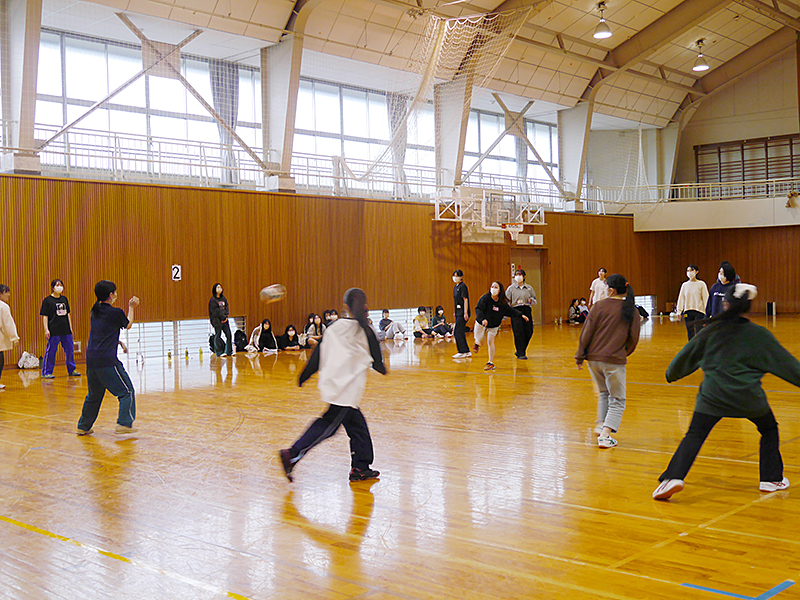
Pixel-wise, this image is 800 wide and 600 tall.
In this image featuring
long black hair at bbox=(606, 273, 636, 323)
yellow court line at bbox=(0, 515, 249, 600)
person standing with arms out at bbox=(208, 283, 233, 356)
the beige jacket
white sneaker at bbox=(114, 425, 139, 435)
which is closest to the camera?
yellow court line at bbox=(0, 515, 249, 600)

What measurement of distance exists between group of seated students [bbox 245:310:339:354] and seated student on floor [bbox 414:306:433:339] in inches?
111

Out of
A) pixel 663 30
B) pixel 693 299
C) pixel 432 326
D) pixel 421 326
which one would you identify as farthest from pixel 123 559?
pixel 663 30

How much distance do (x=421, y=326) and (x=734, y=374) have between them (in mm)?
15513

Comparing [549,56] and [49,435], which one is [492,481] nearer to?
[49,435]

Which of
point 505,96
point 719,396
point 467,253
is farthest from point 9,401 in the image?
point 505,96

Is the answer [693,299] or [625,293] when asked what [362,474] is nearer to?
[625,293]

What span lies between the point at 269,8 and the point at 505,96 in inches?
383

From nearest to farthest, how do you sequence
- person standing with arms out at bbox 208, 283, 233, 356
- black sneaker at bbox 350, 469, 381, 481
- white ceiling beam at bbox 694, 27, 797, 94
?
black sneaker at bbox 350, 469, 381, 481 < person standing with arms out at bbox 208, 283, 233, 356 < white ceiling beam at bbox 694, 27, 797, 94

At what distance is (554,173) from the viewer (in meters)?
27.7

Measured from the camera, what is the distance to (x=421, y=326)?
20.2 meters

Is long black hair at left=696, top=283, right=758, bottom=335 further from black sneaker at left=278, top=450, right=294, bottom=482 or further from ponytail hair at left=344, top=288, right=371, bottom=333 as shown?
black sneaker at left=278, top=450, right=294, bottom=482

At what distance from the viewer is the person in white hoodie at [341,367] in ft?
17.8

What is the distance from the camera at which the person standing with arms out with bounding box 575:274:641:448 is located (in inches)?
253

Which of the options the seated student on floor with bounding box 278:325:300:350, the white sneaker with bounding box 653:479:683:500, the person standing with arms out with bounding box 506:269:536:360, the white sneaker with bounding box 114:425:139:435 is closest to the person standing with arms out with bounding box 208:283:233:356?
the seated student on floor with bounding box 278:325:300:350
